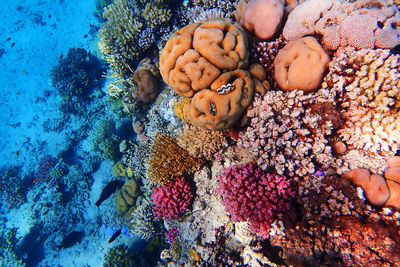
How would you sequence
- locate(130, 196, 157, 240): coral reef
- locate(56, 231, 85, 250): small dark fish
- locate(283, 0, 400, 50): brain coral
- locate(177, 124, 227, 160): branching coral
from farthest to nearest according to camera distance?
locate(56, 231, 85, 250): small dark fish, locate(130, 196, 157, 240): coral reef, locate(177, 124, 227, 160): branching coral, locate(283, 0, 400, 50): brain coral

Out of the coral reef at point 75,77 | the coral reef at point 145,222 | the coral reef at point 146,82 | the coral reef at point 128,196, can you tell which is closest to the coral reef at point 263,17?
the coral reef at point 146,82

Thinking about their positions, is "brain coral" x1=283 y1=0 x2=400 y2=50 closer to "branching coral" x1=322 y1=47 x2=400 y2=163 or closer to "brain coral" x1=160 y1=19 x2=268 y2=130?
"branching coral" x1=322 y1=47 x2=400 y2=163

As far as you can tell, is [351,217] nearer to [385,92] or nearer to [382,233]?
[382,233]

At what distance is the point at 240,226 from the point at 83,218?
921 cm

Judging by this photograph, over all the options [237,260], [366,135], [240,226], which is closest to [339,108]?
[366,135]

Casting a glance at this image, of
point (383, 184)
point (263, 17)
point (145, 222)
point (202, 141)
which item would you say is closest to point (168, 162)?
point (202, 141)

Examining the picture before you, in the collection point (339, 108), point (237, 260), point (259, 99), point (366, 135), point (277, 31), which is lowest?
point (237, 260)

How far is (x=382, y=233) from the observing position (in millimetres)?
2998

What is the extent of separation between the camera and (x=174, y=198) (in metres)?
4.91

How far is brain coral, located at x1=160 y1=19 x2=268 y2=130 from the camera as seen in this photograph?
3715mm

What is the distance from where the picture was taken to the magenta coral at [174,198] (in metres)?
4.92

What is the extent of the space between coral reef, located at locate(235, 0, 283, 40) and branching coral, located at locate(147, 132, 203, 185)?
337 cm

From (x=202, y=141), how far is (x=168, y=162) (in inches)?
47.1

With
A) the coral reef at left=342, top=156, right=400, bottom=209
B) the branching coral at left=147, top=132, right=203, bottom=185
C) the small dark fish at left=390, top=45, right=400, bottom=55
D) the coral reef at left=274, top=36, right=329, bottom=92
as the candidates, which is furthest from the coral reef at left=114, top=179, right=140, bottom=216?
the small dark fish at left=390, top=45, right=400, bottom=55
